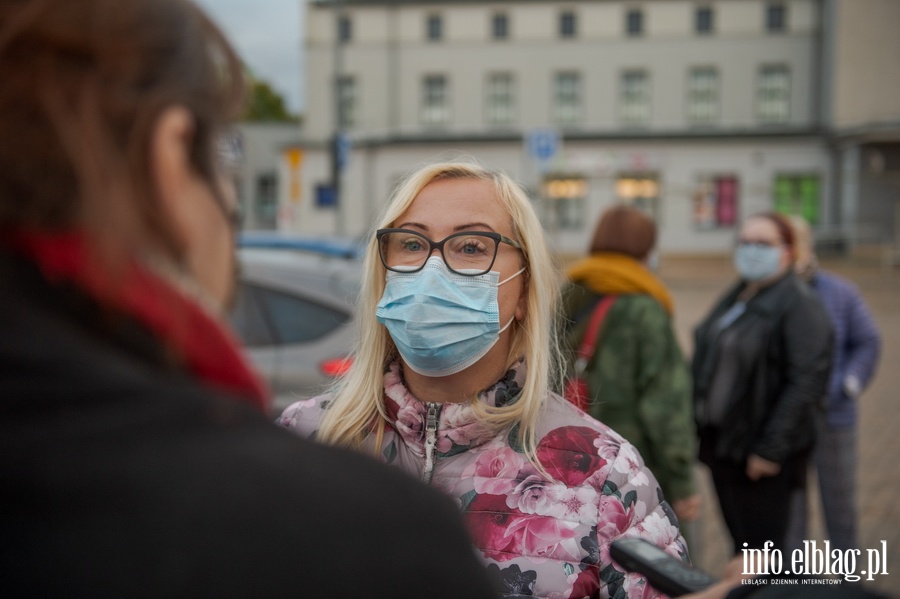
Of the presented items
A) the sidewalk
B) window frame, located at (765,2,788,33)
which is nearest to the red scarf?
the sidewalk

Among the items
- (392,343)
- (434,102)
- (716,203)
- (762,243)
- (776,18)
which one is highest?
(776,18)

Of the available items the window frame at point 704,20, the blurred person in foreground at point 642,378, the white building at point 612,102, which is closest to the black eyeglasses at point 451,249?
the blurred person in foreground at point 642,378

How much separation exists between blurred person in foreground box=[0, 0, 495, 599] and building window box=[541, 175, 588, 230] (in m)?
38.9

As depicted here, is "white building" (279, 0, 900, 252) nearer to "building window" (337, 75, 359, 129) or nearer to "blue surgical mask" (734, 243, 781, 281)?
"building window" (337, 75, 359, 129)

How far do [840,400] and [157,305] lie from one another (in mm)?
5125

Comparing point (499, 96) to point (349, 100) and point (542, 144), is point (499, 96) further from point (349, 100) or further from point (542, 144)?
point (542, 144)

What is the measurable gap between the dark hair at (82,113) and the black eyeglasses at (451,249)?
1.54 meters

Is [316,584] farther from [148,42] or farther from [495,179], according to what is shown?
[495,179]

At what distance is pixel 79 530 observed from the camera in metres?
0.77

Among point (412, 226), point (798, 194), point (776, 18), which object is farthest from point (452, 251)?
point (776, 18)

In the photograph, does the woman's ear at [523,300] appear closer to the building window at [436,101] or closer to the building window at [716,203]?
the building window at [716,203]

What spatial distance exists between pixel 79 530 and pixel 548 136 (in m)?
17.2

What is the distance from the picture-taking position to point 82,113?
0.82 meters

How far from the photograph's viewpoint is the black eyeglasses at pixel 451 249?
2395mm
